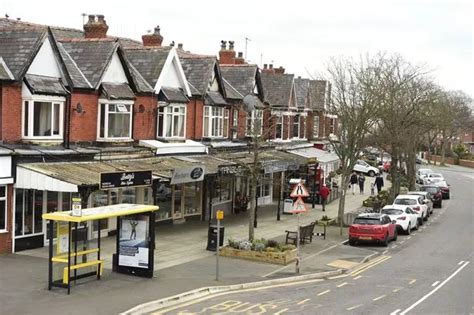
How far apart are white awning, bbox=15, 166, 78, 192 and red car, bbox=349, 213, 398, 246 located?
13.4 metres

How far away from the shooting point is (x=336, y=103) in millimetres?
40312

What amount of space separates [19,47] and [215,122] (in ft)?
48.3

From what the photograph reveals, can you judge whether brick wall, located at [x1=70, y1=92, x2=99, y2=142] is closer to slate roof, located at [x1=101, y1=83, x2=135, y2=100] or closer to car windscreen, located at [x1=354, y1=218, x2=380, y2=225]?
slate roof, located at [x1=101, y1=83, x2=135, y2=100]

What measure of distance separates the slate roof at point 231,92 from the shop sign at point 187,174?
10.1 meters

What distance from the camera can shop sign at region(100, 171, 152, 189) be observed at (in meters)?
22.0

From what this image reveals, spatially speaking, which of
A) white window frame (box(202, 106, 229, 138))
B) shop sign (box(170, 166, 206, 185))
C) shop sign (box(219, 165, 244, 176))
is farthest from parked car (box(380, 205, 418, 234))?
shop sign (box(170, 166, 206, 185))

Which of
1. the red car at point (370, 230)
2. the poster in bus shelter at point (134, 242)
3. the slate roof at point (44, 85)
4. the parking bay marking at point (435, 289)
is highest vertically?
the slate roof at point (44, 85)

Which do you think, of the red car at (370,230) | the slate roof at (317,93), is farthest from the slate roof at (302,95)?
the red car at (370,230)

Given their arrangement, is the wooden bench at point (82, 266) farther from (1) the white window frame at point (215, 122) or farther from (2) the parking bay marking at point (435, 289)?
(1) the white window frame at point (215, 122)

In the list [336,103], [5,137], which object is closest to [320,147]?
[336,103]

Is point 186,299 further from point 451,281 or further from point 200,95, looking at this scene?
point 200,95

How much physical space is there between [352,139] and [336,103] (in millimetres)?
6250

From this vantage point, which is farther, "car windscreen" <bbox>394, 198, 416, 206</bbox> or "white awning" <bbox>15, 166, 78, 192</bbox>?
"car windscreen" <bbox>394, 198, 416, 206</bbox>

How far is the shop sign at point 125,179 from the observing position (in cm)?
2197
